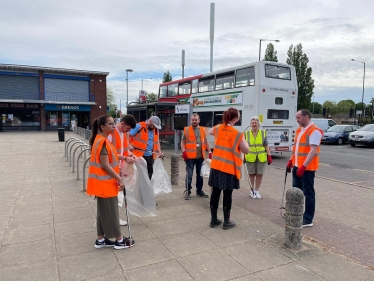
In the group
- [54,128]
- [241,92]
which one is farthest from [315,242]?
[54,128]

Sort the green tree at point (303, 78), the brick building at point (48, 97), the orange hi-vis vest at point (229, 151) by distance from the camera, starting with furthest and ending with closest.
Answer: the green tree at point (303, 78) → the brick building at point (48, 97) → the orange hi-vis vest at point (229, 151)

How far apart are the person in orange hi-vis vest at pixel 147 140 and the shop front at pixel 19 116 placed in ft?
106

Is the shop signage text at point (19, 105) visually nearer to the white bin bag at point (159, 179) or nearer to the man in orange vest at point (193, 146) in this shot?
the white bin bag at point (159, 179)

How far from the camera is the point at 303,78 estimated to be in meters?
44.2

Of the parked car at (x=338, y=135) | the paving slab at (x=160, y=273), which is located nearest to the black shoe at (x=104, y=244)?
the paving slab at (x=160, y=273)

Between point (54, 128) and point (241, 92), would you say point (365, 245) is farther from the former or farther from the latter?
point (54, 128)

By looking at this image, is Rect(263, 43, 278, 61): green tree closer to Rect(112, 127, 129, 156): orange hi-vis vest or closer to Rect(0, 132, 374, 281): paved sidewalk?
Rect(0, 132, 374, 281): paved sidewalk

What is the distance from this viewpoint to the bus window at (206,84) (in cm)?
1410

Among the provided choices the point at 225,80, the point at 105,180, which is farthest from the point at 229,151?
the point at 225,80

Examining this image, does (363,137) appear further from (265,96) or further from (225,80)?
(225,80)

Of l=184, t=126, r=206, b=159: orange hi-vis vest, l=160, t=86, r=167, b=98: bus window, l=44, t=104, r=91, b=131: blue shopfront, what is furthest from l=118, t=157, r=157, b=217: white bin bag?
l=44, t=104, r=91, b=131: blue shopfront

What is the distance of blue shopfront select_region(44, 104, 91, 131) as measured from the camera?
113ft

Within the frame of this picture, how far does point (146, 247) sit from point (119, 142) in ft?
5.01

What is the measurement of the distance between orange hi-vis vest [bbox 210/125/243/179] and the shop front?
34.2 metres
